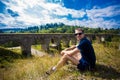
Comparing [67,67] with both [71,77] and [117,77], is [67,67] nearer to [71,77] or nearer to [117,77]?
[71,77]

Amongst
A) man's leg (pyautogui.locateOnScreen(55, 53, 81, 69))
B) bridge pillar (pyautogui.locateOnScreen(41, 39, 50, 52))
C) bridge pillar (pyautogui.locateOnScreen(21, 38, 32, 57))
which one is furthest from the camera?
bridge pillar (pyautogui.locateOnScreen(41, 39, 50, 52))

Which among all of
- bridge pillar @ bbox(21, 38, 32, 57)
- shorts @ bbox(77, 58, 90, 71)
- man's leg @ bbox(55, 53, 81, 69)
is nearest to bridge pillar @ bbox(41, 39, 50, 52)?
bridge pillar @ bbox(21, 38, 32, 57)

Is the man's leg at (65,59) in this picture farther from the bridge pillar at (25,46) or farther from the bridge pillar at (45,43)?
the bridge pillar at (45,43)

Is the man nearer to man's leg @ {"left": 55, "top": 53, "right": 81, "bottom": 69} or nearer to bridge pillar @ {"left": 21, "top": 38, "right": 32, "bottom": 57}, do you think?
man's leg @ {"left": 55, "top": 53, "right": 81, "bottom": 69}

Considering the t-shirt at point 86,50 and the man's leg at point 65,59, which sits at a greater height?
the t-shirt at point 86,50

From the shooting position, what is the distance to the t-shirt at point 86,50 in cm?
552

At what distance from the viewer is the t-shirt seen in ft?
18.1

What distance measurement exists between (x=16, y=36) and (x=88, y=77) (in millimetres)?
27383

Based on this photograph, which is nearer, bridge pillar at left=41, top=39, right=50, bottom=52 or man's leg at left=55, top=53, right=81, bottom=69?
man's leg at left=55, top=53, right=81, bottom=69

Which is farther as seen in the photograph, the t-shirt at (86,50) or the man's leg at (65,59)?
the man's leg at (65,59)

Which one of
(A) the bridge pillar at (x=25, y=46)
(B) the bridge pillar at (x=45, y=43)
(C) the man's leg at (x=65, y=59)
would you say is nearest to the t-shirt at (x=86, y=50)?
(C) the man's leg at (x=65, y=59)

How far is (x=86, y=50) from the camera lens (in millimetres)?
5586

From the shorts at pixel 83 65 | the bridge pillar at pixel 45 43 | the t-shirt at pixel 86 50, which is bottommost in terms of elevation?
the bridge pillar at pixel 45 43

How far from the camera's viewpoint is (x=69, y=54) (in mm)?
5758
